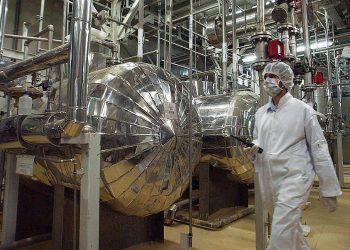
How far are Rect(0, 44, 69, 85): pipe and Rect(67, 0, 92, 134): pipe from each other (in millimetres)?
156

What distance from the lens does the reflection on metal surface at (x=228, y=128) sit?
277 centimetres

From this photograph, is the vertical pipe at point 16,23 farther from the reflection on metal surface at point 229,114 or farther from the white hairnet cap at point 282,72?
the white hairnet cap at point 282,72

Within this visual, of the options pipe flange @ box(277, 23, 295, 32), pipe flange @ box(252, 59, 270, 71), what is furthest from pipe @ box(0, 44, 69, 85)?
pipe flange @ box(277, 23, 295, 32)

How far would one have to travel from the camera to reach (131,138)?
157 centimetres

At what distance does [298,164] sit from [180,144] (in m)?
0.70

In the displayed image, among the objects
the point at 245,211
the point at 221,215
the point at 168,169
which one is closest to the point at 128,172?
the point at 168,169

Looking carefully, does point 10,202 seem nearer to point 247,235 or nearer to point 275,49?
point 247,235

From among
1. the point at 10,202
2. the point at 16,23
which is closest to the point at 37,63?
the point at 10,202

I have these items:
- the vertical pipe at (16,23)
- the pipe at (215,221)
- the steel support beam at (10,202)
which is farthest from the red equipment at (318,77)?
the vertical pipe at (16,23)

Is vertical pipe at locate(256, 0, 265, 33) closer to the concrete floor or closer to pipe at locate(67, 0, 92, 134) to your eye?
pipe at locate(67, 0, 92, 134)

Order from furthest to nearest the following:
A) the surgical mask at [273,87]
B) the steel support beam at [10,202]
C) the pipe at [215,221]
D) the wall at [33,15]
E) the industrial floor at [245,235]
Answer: the wall at [33,15] → the pipe at [215,221] → the industrial floor at [245,235] → the steel support beam at [10,202] → the surgical mask at [273,87]

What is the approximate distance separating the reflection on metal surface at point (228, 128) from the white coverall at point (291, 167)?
Answer: 100 centimetres

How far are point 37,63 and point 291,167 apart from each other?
152cm

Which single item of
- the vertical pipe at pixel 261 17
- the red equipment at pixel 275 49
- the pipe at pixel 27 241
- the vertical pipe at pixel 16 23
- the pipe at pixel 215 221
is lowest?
the pipe at pixel 215 221
